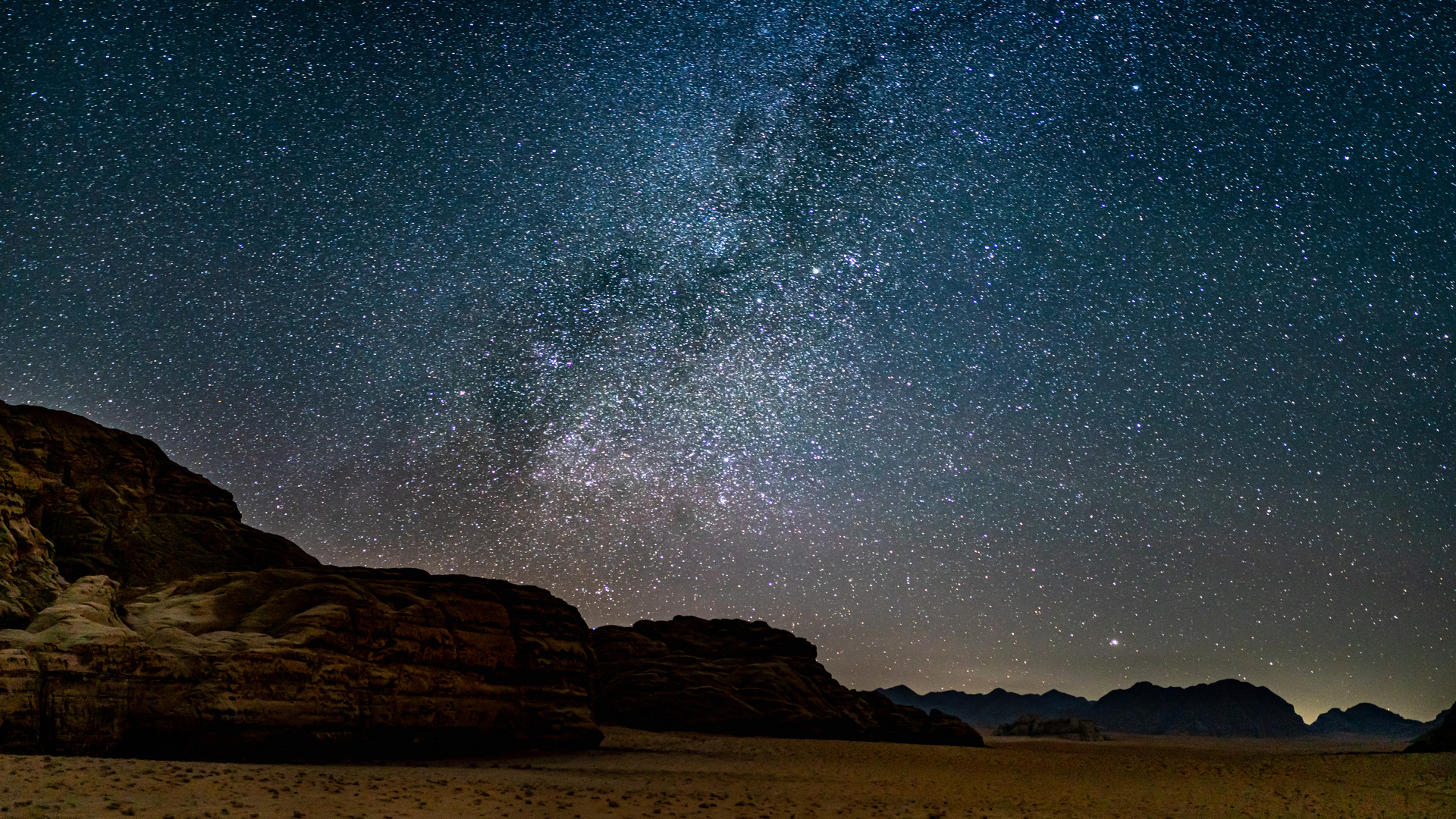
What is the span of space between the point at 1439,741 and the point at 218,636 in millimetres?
61739

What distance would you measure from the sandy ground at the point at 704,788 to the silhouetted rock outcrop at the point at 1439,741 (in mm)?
17956

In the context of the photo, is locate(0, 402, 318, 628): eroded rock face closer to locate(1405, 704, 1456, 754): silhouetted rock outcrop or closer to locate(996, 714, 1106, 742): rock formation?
locate(1405, 704, 1456, 754): silhouetted rock outcrop

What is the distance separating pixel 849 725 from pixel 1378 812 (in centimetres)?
3053

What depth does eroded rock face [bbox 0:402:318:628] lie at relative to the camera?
1955 cm

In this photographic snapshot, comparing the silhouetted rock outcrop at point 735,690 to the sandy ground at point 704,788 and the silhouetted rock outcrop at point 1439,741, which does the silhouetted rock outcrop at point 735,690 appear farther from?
the silhouetted rock outcrop at point 1439,741

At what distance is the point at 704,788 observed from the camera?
16.8m

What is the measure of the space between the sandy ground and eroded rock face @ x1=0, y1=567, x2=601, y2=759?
1452 mm

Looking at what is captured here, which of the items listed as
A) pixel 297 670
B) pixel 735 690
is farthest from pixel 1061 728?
pixel 297 670

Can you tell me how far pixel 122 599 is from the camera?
1939cm

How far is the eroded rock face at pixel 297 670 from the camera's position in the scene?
13961 mm

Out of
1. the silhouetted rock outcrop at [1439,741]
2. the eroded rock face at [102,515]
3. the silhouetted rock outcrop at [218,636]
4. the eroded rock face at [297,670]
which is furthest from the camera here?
the silhouetted rock outcrop at [1439,741]

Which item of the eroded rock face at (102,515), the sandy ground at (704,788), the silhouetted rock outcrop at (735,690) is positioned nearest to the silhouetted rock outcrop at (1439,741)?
the sandy ground at (704,788)

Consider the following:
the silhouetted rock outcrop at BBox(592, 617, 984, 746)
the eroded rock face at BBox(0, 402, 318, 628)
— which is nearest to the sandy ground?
the eroded rock face at BBox(0, 402, 318, 628)

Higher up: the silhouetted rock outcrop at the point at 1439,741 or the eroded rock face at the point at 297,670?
the eroded rock face at the point at 297,670
